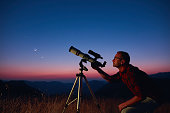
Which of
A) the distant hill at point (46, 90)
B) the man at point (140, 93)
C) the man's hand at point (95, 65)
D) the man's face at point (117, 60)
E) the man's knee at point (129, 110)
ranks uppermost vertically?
the man's face at point (117, 60)

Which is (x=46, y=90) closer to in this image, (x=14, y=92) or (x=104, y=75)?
(x=104, y=75)

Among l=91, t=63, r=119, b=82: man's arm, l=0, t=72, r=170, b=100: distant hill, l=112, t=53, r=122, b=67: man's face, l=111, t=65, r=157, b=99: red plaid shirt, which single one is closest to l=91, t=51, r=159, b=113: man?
l=111, t=65, r=157, b=99: red plaid shirt

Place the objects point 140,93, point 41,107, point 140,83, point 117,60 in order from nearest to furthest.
Answer: point 140,93, point 140,83, point 117,60, point 41,107

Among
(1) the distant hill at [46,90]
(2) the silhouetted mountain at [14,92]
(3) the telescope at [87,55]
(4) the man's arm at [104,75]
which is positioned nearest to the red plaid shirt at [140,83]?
(4) the man's arm at [104,75]

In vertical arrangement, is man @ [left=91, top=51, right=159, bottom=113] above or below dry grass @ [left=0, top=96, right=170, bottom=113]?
above

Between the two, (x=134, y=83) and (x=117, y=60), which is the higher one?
(x=117, y=60)

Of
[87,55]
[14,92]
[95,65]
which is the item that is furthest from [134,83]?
[14,92]

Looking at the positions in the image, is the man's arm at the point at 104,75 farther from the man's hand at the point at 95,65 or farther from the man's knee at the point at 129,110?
the man's knee at the point at 129,110

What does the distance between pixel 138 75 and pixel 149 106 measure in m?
0.71

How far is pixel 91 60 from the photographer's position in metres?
2.82

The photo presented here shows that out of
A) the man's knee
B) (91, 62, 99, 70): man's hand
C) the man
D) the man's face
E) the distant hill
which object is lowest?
the distant hill

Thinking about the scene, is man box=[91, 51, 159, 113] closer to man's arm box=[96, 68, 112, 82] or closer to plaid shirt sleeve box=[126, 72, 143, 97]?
plaid shirt sleeve box=[126, 72, 143, 97]

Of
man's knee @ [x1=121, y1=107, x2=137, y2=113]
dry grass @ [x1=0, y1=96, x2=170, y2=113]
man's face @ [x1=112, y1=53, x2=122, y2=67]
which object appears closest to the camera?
man's knee @ [x1=121, y1=107, x2=137, y2=113]

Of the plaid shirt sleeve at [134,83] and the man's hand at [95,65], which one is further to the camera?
the man's hand at [95,65]
